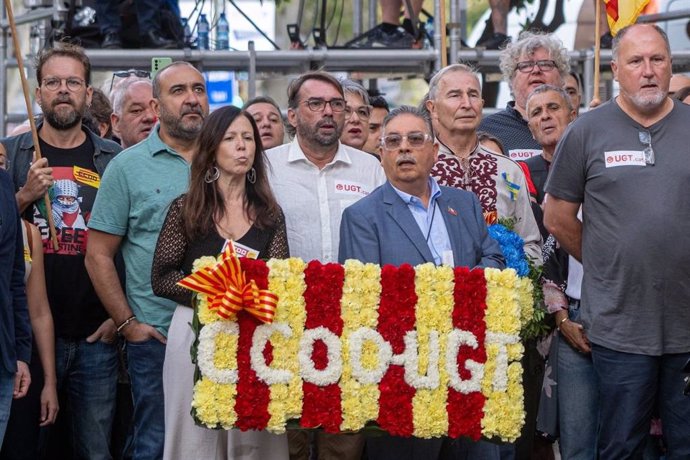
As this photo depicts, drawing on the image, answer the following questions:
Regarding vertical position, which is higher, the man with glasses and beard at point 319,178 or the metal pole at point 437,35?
the metal pole at point 437,35

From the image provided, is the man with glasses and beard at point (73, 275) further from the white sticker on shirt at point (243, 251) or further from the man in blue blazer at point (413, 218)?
the man in blue blazer at point (413, 218)

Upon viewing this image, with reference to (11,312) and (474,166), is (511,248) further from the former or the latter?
(11,312)

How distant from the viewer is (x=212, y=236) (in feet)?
22.6

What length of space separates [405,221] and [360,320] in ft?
→ 2.26

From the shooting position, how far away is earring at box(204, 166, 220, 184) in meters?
7.02

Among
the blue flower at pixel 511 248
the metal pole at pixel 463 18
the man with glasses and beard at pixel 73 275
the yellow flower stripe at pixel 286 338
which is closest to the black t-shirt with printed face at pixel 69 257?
the man with glasses and beard at pixel 73 275

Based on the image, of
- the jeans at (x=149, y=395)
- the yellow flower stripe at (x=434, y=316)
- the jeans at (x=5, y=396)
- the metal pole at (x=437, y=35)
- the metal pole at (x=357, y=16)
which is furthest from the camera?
the metal pole at (x=357, y=16)

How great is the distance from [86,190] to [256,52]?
3.14 metres

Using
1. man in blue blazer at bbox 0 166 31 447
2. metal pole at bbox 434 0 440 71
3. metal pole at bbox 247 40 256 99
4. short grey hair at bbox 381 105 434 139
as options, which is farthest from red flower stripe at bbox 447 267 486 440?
metal pole at bbox 247 40 256 99

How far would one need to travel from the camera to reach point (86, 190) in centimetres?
779

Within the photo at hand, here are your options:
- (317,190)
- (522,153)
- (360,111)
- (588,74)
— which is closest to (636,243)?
(317,190)

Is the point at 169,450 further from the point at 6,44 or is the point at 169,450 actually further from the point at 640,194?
the point at 6,44

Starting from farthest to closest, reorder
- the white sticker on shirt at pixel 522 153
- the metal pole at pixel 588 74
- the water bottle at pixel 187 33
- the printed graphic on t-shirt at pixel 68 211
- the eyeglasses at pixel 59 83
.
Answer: the water bottle at pixel 187 33 < the metal pole at pixel 588 74 < the white sticker on shirt at pixel 522 153 < the eyeglasses at pixel 59 83 < the printed graphic on t-shirt at pixel 68 211

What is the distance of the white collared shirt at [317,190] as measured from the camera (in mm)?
7402
